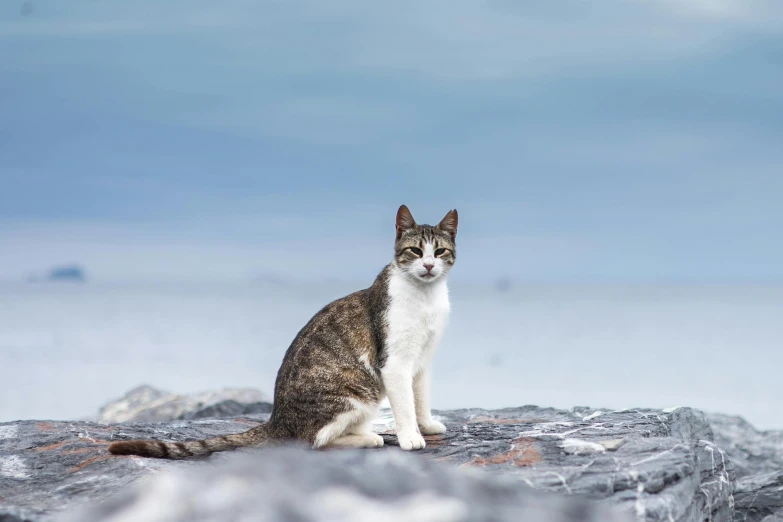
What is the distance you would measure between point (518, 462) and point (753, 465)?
Answer: 27.6 ft

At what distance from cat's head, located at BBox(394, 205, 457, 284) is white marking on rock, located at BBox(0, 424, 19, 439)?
4.99 meters

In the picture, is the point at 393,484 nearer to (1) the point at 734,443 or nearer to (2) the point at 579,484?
Answer: (2) the point at 579,484

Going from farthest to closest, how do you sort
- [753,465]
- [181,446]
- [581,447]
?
1. [753,465]
2. [181,446]
3. [581,447]

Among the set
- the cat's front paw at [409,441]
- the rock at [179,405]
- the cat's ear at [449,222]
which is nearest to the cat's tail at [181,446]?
the cat's front paw at [409,441]

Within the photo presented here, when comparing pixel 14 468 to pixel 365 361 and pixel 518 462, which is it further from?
pixel 518 462

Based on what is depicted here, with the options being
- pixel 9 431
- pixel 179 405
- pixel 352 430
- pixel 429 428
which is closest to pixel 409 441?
pixel 352 430

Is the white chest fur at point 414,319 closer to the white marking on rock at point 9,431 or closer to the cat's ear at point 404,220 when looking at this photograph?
the cat's ear at point 404,220

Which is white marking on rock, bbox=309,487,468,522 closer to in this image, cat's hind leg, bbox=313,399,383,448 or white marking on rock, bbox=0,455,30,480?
cat's hind leg, bbox=313,399,383,448

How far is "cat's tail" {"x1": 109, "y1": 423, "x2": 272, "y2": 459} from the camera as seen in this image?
7152 millimetres

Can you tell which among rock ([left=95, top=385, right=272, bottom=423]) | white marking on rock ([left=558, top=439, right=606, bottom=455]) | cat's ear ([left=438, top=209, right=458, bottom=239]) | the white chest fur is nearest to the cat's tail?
the white chest fur

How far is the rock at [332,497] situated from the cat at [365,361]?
2738mm

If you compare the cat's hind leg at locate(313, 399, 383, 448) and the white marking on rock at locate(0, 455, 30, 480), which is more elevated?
the cat's hind leg at locate(313, 399, 383, 448)

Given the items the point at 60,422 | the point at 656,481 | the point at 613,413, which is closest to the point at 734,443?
the point at 613,413

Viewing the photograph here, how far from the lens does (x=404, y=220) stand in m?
7.73
